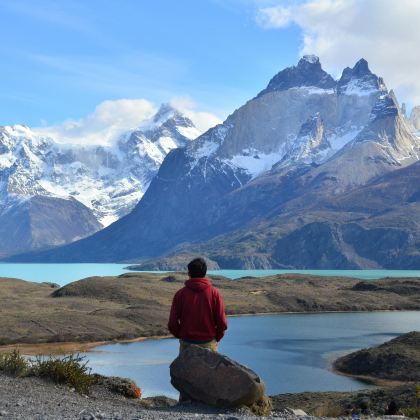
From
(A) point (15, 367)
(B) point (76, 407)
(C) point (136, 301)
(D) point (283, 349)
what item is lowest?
(D) point (283, 349)

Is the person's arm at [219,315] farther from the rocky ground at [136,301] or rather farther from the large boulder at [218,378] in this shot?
the rocky ground at [136,301]

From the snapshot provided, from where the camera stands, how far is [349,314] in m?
135

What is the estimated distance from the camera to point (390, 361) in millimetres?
65062

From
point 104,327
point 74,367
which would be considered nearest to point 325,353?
point 104,327

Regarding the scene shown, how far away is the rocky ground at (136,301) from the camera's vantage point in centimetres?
9381

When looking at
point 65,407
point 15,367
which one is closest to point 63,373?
point 15,367

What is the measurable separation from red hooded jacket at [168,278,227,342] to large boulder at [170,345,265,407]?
554mm

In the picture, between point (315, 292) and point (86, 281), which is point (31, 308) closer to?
point (86, 281)

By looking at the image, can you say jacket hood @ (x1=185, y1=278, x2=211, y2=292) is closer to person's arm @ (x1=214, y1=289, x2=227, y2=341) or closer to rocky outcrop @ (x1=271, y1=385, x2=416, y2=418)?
person's arm @ (x1=214, y1=289, x2=227, y2=341)

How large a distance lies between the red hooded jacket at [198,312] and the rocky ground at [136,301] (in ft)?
221

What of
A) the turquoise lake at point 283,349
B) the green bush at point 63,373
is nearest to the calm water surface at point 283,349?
the turquoise lake at point 283,349

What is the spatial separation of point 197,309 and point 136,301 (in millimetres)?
113562

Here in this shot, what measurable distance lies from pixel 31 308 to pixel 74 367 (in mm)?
90452

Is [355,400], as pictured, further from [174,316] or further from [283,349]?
[283,349]
